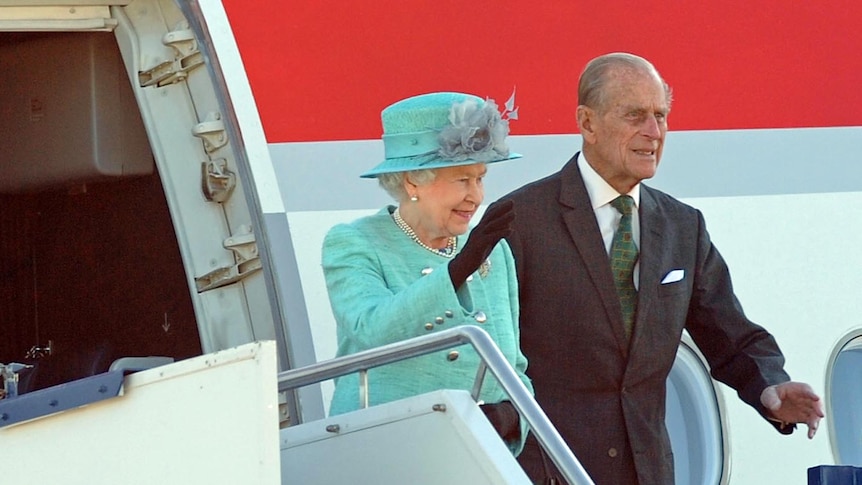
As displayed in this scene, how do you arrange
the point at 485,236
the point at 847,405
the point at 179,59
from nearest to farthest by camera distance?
the point at 485,236 < the point at 179,59 < the point at 847,405

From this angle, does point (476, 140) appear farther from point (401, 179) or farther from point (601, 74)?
point (601, 74)

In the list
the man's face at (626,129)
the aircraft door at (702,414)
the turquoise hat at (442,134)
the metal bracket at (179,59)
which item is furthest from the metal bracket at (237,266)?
the aircraft door at (702,414)

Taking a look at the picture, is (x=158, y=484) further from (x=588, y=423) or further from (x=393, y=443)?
(x=588, y=423)

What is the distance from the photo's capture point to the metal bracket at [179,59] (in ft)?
12.7

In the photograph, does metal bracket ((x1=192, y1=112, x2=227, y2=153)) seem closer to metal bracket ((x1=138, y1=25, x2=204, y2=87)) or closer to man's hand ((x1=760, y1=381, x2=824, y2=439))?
metal bracket ((x1=138, y1=25, x2=204, y2=87))

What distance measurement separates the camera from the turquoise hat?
3.10 m

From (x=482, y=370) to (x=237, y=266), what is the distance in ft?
3.55

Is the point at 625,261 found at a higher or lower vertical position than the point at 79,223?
lower

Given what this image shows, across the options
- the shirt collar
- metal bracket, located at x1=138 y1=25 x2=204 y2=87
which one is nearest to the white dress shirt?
the shirt collar

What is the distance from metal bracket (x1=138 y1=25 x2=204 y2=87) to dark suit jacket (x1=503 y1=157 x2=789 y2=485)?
0.84 metres

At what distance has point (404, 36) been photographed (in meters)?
4.23

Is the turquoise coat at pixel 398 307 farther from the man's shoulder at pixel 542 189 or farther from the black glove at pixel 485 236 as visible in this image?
the man's shoulder at pixel 542 189

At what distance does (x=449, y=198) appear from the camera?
3.13m

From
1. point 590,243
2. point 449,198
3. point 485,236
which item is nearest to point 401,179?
point 449,198
